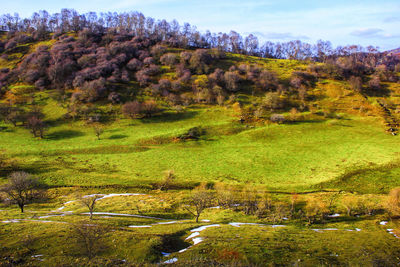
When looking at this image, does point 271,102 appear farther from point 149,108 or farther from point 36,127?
point 36,127

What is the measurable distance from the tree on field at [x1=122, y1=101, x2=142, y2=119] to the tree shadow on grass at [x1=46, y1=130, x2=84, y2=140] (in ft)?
55.1

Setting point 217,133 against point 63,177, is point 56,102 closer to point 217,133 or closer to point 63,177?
point 63,177

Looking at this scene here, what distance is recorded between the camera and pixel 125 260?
60.6 feet

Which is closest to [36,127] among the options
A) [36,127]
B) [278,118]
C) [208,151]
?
[36,127]

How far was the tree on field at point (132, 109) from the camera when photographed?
8331cm

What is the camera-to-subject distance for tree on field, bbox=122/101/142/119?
273 ft

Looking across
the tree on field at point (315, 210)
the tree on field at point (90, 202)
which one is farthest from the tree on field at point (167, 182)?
the tree on field at point (315, 210)

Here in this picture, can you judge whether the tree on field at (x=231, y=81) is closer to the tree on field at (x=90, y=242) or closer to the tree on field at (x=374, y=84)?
the tree on field at (x=374, y=84)

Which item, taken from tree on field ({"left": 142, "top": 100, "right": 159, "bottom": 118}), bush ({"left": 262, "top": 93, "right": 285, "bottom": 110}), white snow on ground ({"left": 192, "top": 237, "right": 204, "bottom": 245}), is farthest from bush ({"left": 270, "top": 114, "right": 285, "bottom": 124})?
white snow on ground ({"left": 192, "top": 237, "right": 204, "bottom": 245})

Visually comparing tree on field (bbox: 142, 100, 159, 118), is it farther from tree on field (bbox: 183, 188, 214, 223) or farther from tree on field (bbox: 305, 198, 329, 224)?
tree on field (bbox: 305, 198, 329, 224)

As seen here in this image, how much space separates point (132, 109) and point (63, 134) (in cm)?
2330

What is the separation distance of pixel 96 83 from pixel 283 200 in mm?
85157

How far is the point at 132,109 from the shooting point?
273ft

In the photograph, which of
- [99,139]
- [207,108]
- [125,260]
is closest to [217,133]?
[207,108]
